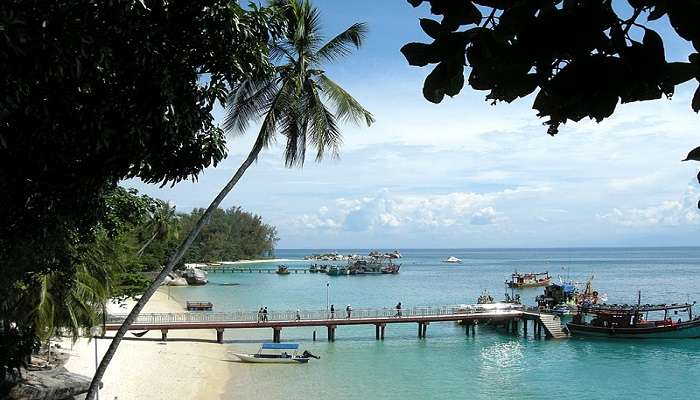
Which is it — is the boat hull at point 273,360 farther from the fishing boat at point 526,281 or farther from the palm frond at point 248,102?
the fishing boat at point 526,281

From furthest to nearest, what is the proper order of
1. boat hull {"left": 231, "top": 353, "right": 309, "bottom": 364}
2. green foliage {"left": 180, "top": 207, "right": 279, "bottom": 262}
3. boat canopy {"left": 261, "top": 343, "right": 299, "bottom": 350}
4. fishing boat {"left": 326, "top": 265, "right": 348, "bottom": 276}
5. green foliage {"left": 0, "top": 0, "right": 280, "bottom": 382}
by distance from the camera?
1. green foliage {"left": 180, "top": 207, "right": 279, "bottom": 262}
2. fishing boat {"left": 326, "top": 265, "right": 348, "bottom": 276}
3. boat canopy {"left": 261, "top": 343, "right": 299, "bottom": 350}
4. boat hull {"left": 231, "top": 353, "right": 309, "bottom": 364}
5. green foliage {"left": 0, "top": 0, "right": 280, "bottom": 382}

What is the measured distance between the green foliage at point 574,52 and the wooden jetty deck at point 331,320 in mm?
30365

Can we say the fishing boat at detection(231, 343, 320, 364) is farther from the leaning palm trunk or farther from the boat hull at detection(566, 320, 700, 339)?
the boat hull at detection(566, 320, 700, 339)

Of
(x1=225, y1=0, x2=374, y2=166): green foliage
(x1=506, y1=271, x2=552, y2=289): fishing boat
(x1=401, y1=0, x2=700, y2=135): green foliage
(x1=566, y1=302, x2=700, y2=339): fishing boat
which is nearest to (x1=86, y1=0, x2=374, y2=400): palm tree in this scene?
(x1=225, y1=0, x2=374, y2=166): green foliage

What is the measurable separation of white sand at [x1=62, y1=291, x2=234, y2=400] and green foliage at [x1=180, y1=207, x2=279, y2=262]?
80156 millimetres

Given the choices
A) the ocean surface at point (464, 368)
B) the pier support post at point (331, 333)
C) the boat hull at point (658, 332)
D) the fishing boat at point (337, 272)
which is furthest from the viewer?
the fishing boat at point (337, 272)

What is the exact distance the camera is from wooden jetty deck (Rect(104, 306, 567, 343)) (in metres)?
31.6

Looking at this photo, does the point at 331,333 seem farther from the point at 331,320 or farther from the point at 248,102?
the point at 248,102

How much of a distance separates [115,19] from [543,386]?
75.5ft

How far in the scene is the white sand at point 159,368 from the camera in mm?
21977

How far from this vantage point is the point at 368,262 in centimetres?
9881

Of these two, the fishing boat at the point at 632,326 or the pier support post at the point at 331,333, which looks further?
the fishing boat at the point at 632,326

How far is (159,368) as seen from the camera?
82.8 feet

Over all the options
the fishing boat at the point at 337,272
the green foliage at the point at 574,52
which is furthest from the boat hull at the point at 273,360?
the fishing boat at the point at 337,272
